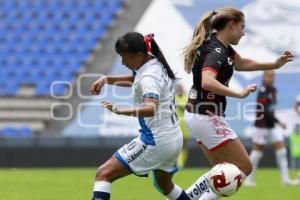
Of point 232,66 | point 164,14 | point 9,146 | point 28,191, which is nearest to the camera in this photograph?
point 232,66

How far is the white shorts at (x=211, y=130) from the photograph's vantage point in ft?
23.8

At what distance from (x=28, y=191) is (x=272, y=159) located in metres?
11.5

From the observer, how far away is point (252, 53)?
81.3ft

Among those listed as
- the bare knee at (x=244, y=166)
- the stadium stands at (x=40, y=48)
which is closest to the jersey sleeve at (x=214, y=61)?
the bare knee at (x=244, y=166)

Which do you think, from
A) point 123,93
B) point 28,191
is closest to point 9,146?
point 123,93

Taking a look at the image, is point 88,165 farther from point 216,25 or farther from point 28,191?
point 216,25

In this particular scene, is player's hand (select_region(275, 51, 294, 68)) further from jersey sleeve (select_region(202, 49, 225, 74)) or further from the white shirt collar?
the white shirt collar

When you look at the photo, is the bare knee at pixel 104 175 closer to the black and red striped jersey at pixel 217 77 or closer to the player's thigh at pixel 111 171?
the player's thigh at pixel 111 171

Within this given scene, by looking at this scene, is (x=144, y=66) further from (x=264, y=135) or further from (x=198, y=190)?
(x=264, y=135)

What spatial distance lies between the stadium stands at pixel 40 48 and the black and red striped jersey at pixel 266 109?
933cm

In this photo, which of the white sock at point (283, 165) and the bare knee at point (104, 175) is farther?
the white sock at point (283, 165)

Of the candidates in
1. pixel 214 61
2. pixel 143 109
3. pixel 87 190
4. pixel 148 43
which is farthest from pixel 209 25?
pixel 87 190

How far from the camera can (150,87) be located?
21.0ft

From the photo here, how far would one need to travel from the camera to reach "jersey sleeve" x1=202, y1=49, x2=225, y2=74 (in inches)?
275
